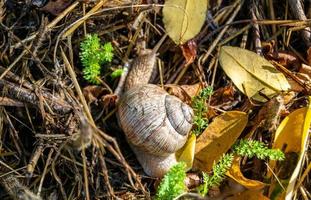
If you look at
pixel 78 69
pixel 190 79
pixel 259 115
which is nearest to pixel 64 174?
pixel 78 69

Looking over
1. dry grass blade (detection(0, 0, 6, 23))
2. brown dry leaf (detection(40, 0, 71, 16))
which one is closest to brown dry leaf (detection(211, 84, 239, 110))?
brown dry leaf (detection(40, 0, 71, 16))

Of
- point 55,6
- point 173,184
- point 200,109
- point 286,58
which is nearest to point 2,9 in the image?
point 55,6

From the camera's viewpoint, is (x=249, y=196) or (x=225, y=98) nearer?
(x=249, y=196)

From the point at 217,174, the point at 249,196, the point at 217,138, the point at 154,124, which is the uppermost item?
the point at 154,124

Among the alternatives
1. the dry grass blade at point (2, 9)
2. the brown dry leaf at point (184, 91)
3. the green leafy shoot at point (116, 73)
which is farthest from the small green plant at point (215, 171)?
the dry grass blade at point (2, 9)

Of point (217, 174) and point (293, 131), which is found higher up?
point (293, 131)

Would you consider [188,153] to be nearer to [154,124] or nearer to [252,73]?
[154,124]

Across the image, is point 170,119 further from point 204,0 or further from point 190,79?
point 204,0
